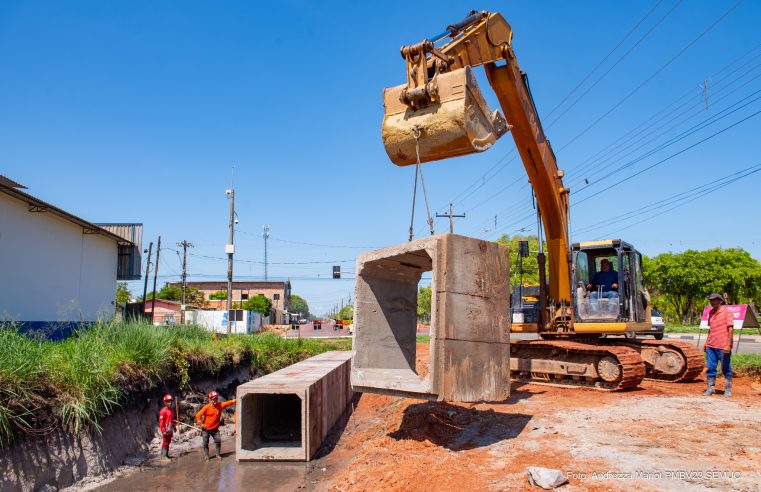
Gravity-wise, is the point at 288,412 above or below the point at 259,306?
below

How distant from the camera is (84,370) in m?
8.73

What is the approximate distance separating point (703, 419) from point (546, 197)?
477 cm

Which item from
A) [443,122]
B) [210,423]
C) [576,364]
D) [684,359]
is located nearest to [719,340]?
[684,359]

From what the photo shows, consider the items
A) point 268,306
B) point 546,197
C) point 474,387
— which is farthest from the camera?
point 268,306

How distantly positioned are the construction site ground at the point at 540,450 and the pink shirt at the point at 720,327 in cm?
90

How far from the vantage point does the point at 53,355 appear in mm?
8703

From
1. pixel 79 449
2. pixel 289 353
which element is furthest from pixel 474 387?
pixel 289 353

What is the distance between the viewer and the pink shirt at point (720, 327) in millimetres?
8953

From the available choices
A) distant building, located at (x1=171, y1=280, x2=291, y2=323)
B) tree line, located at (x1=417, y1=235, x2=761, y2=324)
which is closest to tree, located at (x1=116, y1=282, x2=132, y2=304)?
distant building, located at (x1=171, y1=280, x2=291, y2=323)

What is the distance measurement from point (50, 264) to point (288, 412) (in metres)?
12.8

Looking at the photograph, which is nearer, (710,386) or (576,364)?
(710,386)

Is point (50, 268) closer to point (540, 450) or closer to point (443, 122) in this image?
point (443, 122)

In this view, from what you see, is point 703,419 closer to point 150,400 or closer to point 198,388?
point 150,400

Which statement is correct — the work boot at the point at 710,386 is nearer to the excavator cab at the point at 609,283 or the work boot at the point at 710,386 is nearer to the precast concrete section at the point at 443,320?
the excavator cab at the point at 609,283
